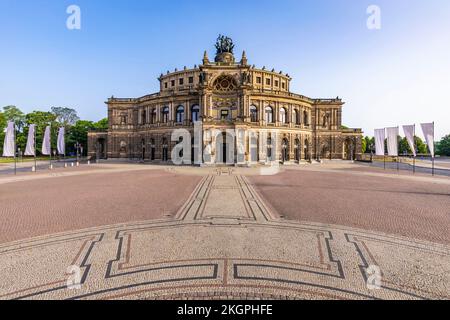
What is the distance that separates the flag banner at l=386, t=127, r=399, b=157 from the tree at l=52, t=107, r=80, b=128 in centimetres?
9248

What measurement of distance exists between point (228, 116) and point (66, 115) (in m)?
73.3

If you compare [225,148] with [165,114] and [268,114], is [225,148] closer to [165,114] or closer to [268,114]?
[268,114]

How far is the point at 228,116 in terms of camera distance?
1462 inches

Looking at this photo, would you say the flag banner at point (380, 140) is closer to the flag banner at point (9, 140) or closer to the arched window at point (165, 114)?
the arched window at point (165, 114)

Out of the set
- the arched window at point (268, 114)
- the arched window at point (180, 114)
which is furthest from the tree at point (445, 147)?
the arched window at point (180, 114)

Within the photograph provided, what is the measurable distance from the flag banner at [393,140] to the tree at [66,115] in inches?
3641

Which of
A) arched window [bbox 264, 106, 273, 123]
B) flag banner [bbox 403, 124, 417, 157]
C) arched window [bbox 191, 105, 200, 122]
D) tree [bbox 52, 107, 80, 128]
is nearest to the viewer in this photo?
flag banner [bbox 403, 124, 417, 157]

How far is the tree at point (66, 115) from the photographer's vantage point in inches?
2916

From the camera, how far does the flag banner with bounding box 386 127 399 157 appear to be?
29953 mm

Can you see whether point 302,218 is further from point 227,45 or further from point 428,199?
point 227,45

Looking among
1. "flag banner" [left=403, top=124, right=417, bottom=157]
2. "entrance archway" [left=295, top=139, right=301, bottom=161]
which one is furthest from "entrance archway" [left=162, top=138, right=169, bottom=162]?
"flag banner" [left=403, top=124, right=417, bottom=157]

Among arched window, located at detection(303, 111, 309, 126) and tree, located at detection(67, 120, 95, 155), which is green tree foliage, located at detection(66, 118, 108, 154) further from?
arched window, located at detection(303, 111, 309, 126)
